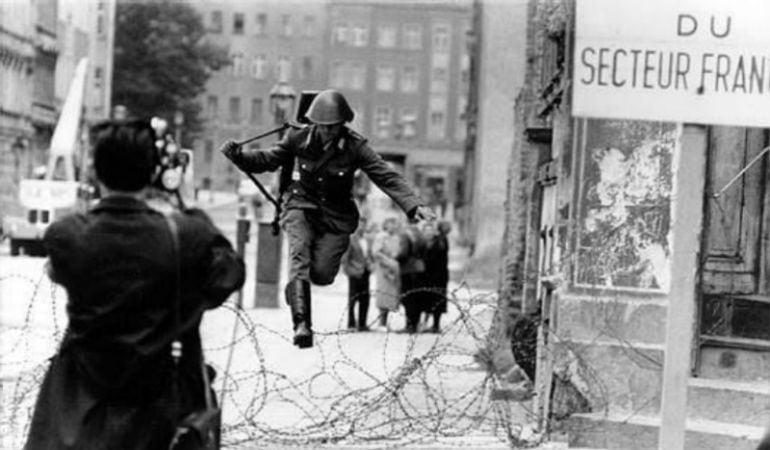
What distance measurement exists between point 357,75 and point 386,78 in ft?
7.15

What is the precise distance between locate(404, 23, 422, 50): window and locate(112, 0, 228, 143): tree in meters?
15.4

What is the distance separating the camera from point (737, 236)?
1127 centimetres

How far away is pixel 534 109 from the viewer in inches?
692

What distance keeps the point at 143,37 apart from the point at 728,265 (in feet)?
256

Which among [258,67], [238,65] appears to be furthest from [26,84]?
[258,67]

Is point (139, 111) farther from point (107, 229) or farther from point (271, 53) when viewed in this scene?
point (107, 229)

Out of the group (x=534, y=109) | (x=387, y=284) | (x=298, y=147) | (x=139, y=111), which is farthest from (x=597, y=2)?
(x=139, y=111)

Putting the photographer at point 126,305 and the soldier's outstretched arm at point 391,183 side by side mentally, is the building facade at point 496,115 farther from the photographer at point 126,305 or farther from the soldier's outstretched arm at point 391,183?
the photographer at point 126,305

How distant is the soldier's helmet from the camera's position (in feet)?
30.6

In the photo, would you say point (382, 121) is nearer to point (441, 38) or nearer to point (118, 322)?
point (441, 38)

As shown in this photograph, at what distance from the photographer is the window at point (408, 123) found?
9462cm

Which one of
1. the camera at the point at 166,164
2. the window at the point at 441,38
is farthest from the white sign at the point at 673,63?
the window at the point at 441,38

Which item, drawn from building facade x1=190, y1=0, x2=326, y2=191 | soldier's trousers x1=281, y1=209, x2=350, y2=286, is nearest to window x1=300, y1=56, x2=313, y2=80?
building facade x1=190, y1=0, x2=326, y2=191

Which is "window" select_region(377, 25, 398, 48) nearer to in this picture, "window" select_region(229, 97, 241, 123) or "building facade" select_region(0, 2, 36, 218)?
"window" select_region(229, 97, 241, 123)
